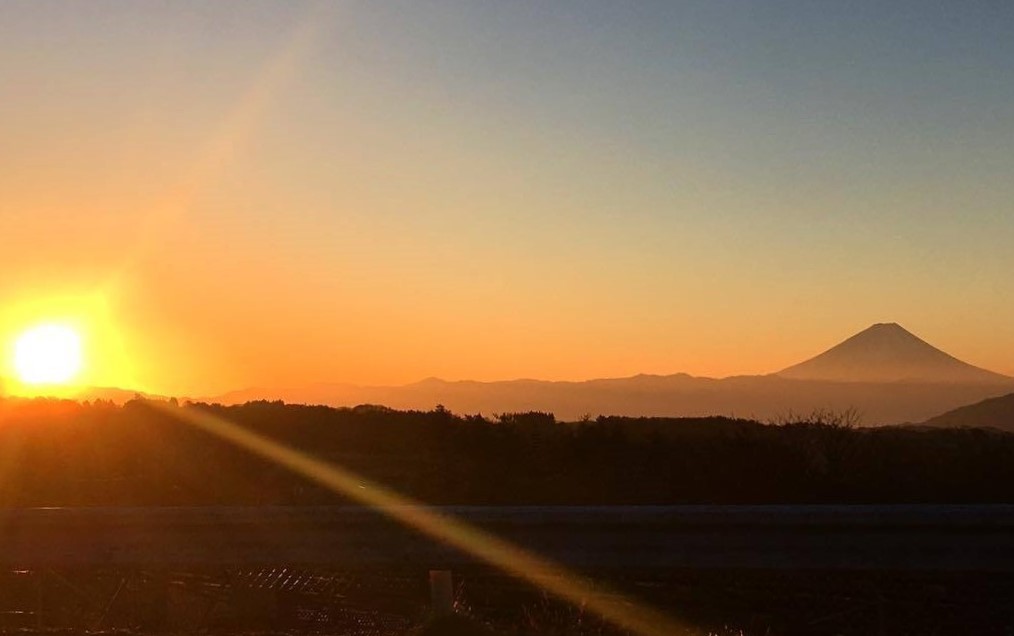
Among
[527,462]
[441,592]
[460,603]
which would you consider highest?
[527,462]

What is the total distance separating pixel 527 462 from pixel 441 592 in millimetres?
14173

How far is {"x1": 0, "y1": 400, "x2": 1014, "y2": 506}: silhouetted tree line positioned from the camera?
59.8 ft

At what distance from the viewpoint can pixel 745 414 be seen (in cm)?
2828

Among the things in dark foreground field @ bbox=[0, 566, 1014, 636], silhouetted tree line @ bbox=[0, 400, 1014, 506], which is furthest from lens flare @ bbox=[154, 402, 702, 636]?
silhouetted tree line @ bbox=[0, 400, 1014, 506]

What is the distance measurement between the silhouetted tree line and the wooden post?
31.8ft

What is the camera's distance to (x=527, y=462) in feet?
69.7

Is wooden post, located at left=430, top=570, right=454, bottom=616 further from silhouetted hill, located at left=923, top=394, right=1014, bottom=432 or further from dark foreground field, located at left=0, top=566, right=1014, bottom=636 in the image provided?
silhouetted hill, located at left=923, top=394, right=1014, bottom=432

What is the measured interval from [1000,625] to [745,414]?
1891 centimetres

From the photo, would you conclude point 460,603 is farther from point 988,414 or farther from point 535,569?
point 988,414

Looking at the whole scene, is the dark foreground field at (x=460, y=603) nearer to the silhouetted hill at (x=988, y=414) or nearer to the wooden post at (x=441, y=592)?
the wooden post at (x=441, y=592)

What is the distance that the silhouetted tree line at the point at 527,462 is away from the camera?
18234 mm

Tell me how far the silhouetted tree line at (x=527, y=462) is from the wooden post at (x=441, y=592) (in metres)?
9.68

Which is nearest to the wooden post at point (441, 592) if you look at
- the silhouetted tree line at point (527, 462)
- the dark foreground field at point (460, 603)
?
the dark foreground field at point (460, 603)

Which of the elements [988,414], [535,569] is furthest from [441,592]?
[988,414]
